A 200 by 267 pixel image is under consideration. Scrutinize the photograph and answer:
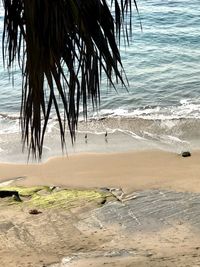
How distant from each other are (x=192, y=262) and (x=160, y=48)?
12.2 metres

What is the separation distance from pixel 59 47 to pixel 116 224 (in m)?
3.96

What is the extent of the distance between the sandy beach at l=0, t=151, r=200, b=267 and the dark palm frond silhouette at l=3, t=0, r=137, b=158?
283 cm

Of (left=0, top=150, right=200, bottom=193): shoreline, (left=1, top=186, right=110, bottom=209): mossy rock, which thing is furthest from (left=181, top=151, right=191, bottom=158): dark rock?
(left=1, top=186, right=110, bottom=209): mossy rock

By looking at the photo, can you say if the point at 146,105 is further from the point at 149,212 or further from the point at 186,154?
the point at 149,212

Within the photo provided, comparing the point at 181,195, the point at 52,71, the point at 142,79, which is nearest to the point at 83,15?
the point at 52,71

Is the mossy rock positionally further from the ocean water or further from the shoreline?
the ocean water

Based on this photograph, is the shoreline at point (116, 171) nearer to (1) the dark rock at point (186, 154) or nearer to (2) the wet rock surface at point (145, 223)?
(1) the dark rock at point (186, 154)

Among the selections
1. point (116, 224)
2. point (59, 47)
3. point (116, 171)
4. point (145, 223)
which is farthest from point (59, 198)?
point (59, 47)

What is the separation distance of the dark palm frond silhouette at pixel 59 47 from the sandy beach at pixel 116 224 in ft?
9.28

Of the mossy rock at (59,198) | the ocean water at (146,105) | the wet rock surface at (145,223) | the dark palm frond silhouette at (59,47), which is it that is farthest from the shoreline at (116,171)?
the dark palm frond silhouette at (59,47)

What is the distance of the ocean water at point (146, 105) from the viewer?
30.3ft

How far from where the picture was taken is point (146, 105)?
1150 centimetres

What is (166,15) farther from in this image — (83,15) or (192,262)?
(83,15)

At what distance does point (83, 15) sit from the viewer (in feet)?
5.11
